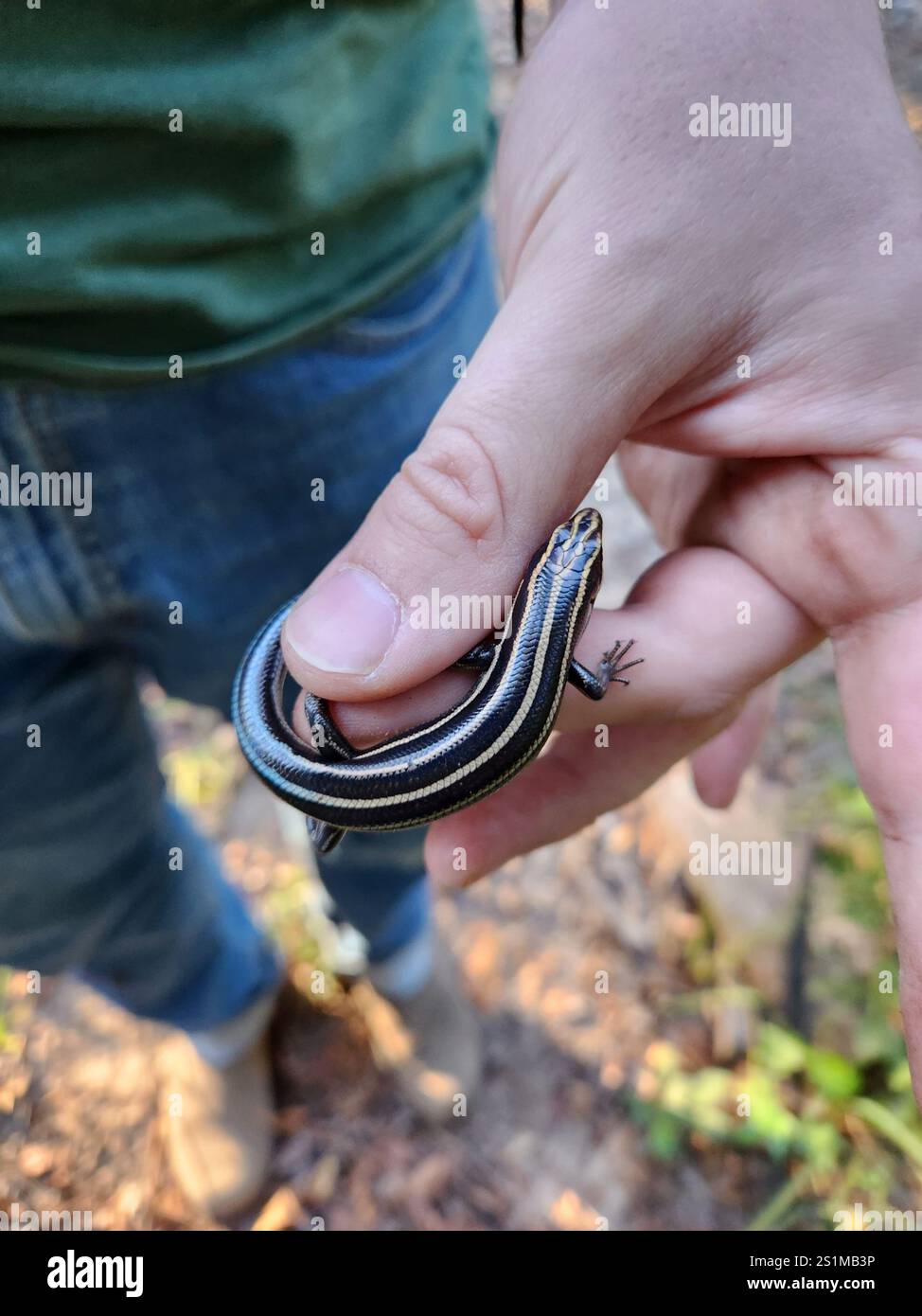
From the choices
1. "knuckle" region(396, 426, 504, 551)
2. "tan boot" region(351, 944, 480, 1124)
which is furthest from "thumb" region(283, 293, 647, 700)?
"tan boot" region(351, 944, 480, 1124)

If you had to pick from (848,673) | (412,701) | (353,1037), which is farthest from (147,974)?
(848,673)

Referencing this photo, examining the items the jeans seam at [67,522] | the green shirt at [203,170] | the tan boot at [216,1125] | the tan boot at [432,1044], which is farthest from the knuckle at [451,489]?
the tan boot at [216,1125]

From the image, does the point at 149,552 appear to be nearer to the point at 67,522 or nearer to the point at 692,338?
the point at 67,522

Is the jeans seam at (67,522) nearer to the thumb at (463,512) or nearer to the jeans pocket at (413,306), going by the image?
the thumb at (463,512)

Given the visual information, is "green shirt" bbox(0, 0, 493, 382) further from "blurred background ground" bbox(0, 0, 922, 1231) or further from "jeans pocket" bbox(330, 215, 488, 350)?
"blurred background ground" bbox(0, 0, 922, 1231)
